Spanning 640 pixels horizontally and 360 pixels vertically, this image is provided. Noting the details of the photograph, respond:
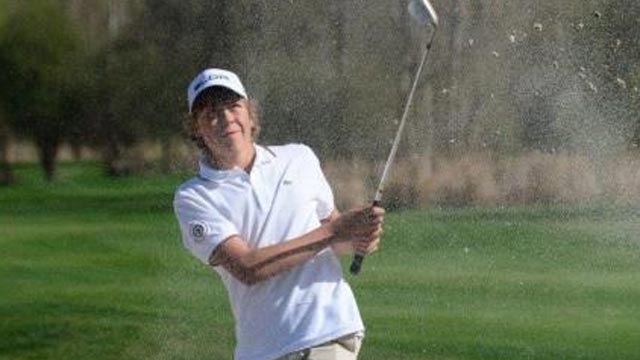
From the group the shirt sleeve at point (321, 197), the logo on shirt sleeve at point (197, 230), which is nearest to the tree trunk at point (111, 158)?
the shirt sleeve at point (321, 197)

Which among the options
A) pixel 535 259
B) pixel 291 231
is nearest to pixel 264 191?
pixel 291 231

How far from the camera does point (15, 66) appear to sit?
7.43 meters

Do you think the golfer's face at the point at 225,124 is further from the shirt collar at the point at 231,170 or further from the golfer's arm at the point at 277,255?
the golfer's arm at the point at 277,255

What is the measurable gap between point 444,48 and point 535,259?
94 centimetres

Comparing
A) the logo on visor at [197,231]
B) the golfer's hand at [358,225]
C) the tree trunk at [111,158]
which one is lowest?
the golfer's hand at [358,225]

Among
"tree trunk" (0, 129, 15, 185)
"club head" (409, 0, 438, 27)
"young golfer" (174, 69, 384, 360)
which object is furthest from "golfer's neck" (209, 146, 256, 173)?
"tree trunk" (0, 129, 15, 185)

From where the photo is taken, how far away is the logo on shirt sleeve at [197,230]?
436 cm

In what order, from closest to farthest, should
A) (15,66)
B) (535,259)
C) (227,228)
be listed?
(227,228) → (15,66) → (535,259)

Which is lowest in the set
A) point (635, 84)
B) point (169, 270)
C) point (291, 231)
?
point (291, 231)

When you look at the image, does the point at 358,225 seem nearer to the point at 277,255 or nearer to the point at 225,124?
the point at 277,255

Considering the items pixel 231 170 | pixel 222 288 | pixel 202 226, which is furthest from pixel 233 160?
pixel 222 288

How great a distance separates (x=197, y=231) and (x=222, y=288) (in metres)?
3.25

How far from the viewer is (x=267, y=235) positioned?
4.38 metres

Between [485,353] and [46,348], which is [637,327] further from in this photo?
[46,348]
